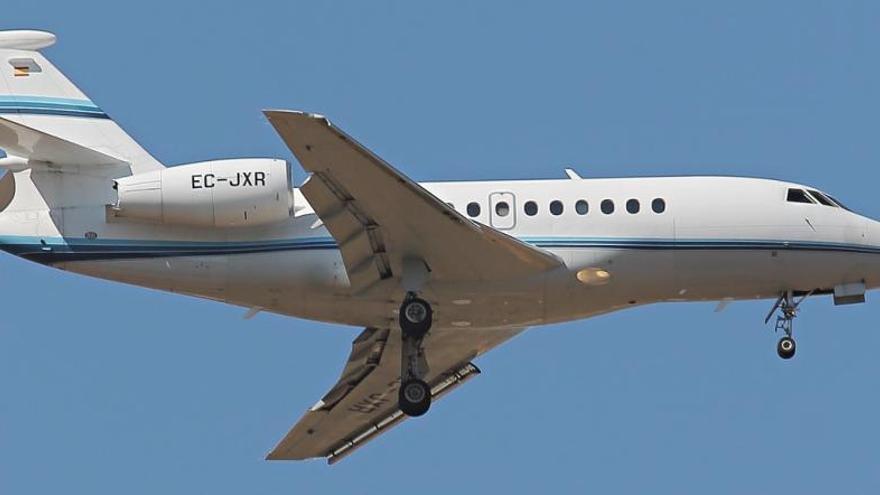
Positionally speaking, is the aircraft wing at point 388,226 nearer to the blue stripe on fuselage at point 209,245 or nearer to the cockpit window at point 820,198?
the blue stripe on fuselage at point 209,245

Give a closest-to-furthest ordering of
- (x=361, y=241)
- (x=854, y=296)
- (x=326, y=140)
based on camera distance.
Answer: (x=326, y=140) → (x=361, y=241) → (x=854, y=296)

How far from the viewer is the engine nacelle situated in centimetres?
2806

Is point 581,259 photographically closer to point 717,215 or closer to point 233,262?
point 717,215

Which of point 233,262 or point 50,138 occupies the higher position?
point 50,138

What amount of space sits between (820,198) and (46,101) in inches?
514

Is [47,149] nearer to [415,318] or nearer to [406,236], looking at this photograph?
[406,236]

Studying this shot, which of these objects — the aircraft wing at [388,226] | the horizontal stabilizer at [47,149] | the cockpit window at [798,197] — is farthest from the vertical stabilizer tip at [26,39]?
the cockpit window at [798,197]

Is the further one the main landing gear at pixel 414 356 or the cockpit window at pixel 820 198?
the cockpit window at pixel 820 198

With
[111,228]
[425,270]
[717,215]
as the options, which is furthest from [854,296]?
[111,228]

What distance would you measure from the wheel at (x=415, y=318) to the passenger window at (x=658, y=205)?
13.2ft

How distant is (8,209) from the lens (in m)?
28.9

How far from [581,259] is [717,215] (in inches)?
95.0

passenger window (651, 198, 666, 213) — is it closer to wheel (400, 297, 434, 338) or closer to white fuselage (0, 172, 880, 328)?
white fuselage (0, 172, 880, 328)

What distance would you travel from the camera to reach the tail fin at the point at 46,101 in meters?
30.3
